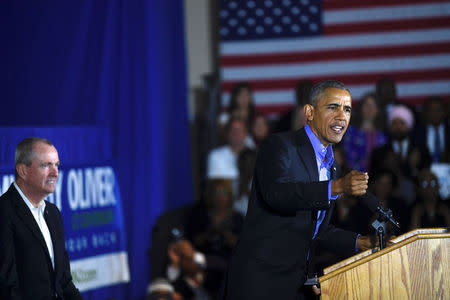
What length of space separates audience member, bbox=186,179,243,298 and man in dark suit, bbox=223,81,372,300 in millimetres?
2859

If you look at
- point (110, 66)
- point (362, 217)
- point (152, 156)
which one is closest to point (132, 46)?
point (110, 66)

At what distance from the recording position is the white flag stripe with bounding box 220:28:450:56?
316 inches

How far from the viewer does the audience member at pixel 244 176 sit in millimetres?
6121

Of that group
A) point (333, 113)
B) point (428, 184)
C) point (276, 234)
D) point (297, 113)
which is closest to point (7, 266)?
point (276, 234)

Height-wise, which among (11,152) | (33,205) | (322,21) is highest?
(322,21)

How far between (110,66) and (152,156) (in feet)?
3.00

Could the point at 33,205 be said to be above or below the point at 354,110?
below

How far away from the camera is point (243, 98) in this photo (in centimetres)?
693

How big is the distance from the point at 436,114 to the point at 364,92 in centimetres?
164

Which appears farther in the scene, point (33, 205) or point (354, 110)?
point (354, 110)

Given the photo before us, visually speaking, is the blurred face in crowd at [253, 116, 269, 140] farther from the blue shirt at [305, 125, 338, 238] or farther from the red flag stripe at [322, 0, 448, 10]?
the blue shirt at [305, 125, 338, 238]

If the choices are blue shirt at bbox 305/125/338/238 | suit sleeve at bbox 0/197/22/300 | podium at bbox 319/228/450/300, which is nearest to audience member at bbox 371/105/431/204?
blue shirt at bbox 305/125/338/238

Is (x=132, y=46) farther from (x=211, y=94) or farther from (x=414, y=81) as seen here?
(x=414, y=81)

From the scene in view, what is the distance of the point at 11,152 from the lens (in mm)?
3688
